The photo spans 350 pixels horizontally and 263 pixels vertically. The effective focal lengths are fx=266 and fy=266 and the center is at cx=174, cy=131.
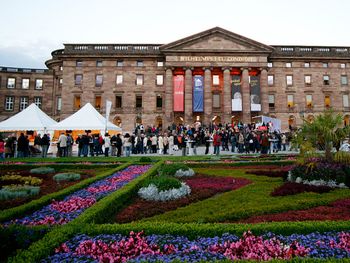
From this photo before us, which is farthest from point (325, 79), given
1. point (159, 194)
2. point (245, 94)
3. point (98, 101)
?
point (159, 194)

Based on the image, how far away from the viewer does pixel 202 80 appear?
1702 inches

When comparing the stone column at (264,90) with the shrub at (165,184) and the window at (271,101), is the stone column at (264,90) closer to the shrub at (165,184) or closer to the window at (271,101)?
the window at (271,101)

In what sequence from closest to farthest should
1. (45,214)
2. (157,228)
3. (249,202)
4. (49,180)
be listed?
(157,228)
(45,214)
(249,202)
(49,180)

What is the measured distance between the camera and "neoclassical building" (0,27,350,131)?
4334cm

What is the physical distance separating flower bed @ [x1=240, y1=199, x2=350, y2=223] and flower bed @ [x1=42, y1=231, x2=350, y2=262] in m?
1.04

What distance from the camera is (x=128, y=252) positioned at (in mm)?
3793

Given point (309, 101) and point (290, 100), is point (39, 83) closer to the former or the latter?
point (290, 100)

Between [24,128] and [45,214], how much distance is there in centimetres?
2191

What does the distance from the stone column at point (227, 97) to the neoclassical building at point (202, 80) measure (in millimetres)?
159

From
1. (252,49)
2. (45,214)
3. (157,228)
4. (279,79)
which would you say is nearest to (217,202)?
(157,228)

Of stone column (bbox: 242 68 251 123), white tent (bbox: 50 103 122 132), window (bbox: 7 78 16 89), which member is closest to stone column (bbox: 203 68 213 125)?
stone column (bbox: 242 68 251 123)

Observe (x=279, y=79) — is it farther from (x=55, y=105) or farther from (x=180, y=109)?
(x=55, y=105)

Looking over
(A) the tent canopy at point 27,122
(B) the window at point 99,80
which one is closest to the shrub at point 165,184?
(A) the tent canopy at point 27,122

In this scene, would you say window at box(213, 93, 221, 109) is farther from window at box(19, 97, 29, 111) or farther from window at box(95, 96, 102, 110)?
window at box(19, 97, 29, 111)
